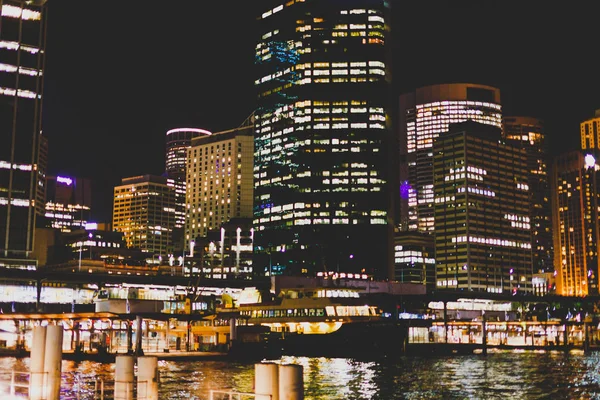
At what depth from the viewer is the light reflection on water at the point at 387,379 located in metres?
53.0

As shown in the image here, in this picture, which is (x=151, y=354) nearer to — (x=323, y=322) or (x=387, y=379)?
(x=323, y=322)

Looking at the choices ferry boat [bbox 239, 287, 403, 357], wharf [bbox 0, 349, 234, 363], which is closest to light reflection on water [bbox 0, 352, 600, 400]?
wharf [bbox 0, 349, 234, 363]

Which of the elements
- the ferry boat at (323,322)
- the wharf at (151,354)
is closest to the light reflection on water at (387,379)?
the wharf at (151,354)

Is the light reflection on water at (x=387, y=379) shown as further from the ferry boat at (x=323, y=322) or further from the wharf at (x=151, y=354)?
the ferry boat at (x=323, y=322)

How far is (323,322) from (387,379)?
4063cm

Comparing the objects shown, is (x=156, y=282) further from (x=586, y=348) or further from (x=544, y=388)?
(x=544, y=388)

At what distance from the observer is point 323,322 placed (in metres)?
105

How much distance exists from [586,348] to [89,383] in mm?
109583

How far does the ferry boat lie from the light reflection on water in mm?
11622

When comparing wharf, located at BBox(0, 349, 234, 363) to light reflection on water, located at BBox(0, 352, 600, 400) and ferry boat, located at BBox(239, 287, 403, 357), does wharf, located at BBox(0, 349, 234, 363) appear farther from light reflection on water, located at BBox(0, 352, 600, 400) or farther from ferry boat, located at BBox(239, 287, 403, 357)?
ferry boat, located at BBox(239, 287, 403, 357)

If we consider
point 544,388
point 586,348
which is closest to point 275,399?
point 544,388

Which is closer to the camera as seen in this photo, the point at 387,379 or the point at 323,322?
the point at 387,379

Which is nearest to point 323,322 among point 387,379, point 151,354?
point 151,354

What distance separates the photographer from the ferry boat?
10062 cm
